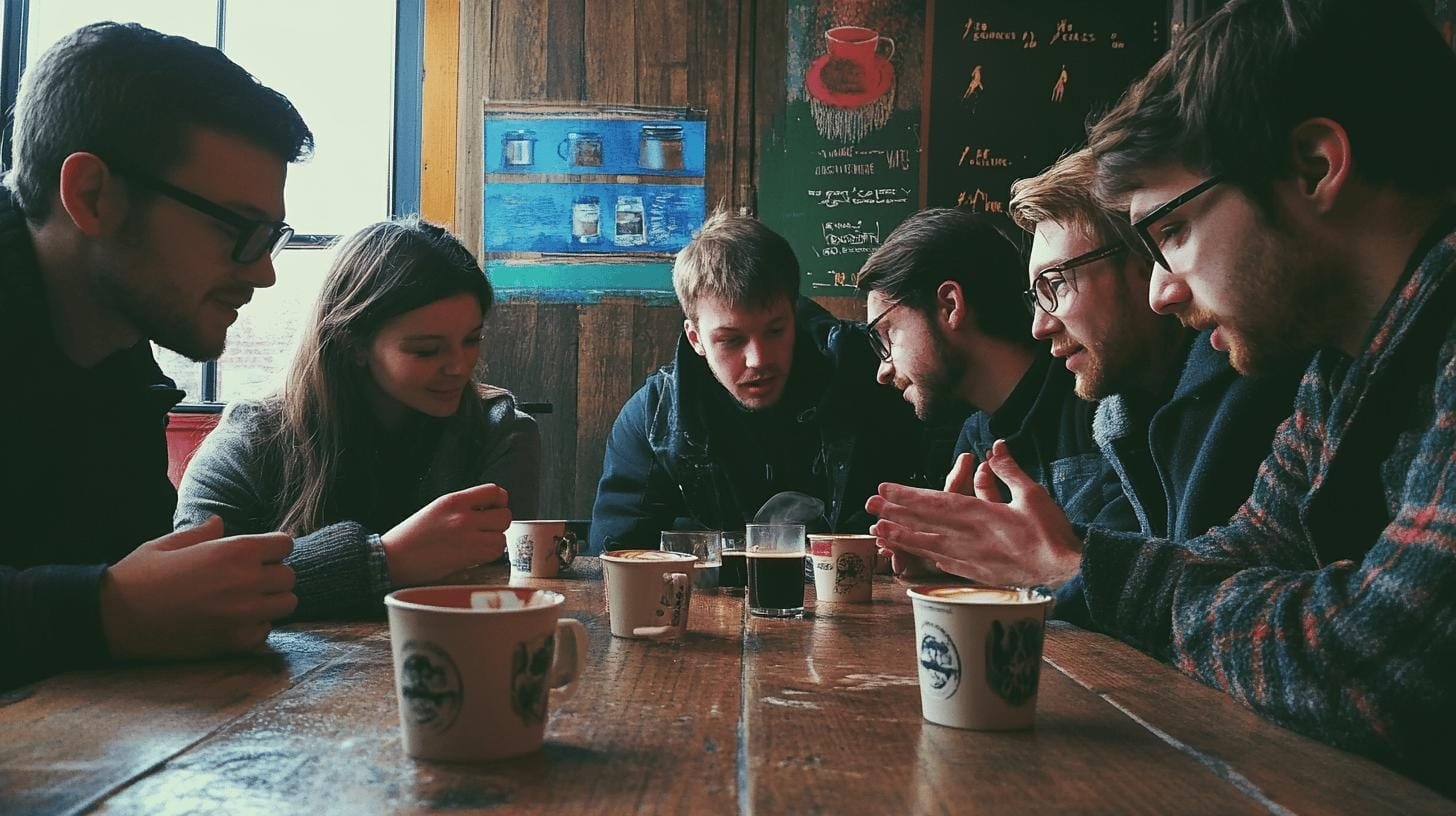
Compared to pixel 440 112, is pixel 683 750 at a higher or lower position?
lower

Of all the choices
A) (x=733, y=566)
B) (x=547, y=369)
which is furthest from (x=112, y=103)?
(x=547, y=369)

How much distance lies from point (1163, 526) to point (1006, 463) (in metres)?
0.60

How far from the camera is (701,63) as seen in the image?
4.05 metres

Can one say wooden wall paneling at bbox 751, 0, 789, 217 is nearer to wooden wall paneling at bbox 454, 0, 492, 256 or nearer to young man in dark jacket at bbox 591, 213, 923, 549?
wooden wall paneling at bbox 454, 0, 492, 256

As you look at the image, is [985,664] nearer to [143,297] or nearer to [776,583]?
[776,583]

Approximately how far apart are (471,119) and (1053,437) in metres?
2.56

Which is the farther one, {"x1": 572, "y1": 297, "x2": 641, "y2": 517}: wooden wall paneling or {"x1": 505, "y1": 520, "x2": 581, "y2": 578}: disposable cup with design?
{"x1": 572, "y1": 297, "x2": 641, "y2": 517}: wooden wall paneling

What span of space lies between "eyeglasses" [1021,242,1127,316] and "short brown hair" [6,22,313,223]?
166 cm

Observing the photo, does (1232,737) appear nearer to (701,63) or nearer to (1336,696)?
(1336,696)

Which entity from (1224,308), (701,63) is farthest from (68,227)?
(701,63)

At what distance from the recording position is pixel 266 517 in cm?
220

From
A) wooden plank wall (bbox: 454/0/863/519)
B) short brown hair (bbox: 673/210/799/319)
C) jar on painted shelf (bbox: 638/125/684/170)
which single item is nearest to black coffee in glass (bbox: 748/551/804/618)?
short brown hair (bbox: 673/210/799/319)

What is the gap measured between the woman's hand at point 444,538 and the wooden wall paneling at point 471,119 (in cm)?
248

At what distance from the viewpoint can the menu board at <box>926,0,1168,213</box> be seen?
4039 millimetres
